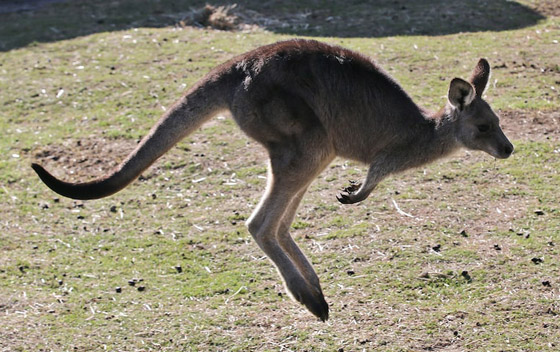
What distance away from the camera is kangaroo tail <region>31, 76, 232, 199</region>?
4.26m

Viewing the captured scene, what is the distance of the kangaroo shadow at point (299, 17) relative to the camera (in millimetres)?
10242

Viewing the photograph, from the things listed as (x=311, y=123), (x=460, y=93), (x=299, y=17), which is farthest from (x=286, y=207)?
(x=299, y=17)

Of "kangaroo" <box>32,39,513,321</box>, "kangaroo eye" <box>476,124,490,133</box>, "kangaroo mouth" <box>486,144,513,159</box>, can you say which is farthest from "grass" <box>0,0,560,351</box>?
"kangaroo eye" <box>476,124,490,133</box>

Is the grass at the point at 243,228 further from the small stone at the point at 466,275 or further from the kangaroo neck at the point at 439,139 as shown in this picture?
the kangaroo neck at the point at 439,139

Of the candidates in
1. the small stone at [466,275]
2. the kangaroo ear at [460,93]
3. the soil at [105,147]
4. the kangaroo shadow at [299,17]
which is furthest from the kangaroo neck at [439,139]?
the kangaroo shadow at [299,17]

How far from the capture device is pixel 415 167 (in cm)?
490

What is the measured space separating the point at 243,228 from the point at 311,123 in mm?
1954

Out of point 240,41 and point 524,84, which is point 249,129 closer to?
point 524,84

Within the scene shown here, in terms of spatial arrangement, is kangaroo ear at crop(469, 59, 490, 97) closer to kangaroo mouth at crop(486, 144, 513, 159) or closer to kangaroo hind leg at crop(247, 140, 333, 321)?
kangaroo mouth at crop(486, 144, 513, 159)

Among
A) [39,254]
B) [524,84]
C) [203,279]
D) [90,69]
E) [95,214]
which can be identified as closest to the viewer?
[203,279]

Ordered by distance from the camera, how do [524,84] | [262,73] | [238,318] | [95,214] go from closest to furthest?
1. [262,73]
2. [238,318]
3. [95,214]
4. [524,84]

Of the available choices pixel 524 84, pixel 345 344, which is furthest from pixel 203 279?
pixel 524 84

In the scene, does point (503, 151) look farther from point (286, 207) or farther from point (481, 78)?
point (286, 207)

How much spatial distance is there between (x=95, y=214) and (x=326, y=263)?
2.06 metres
